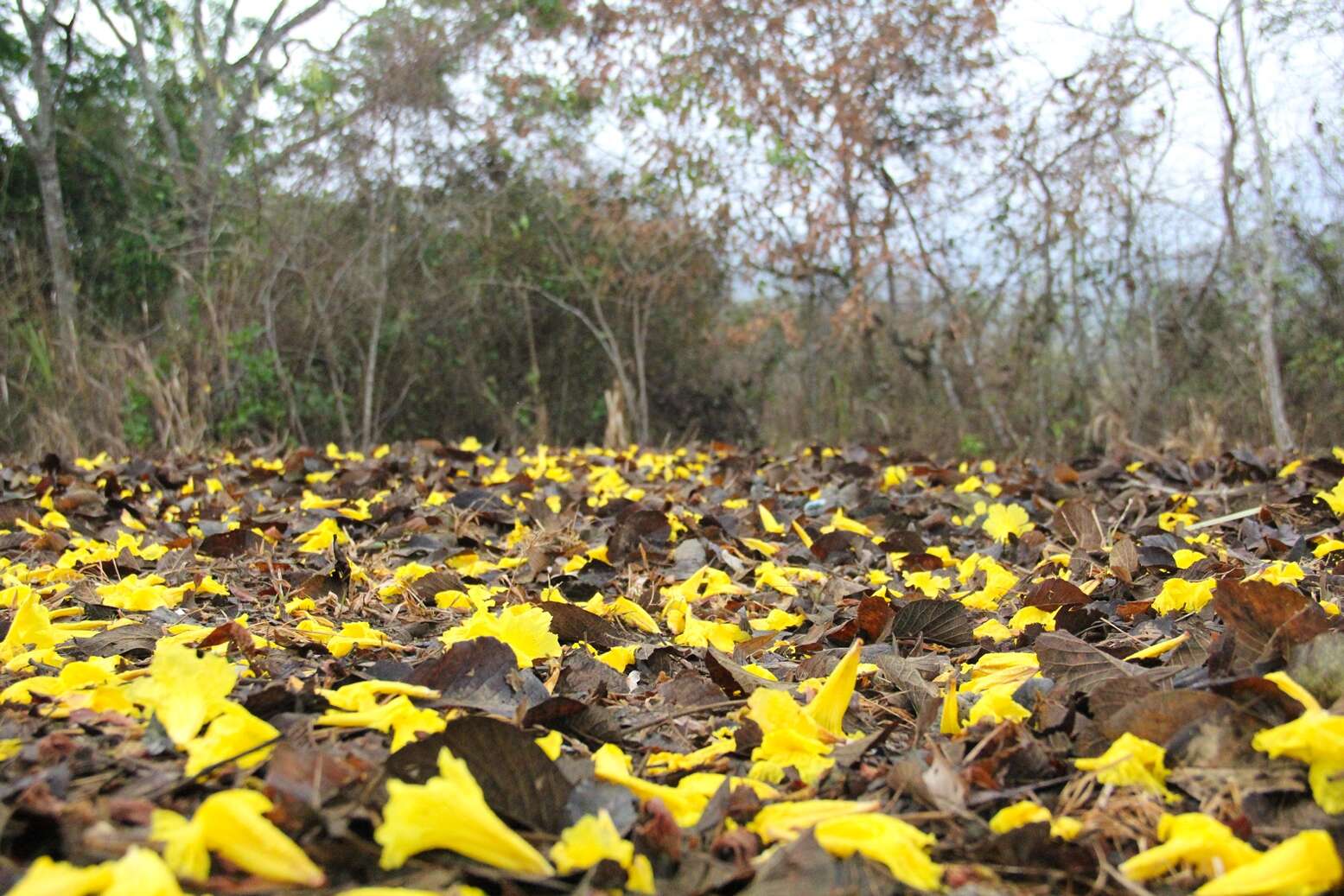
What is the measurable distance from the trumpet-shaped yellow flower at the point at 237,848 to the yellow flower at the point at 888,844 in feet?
1.36

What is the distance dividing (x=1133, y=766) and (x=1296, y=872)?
0.22 m

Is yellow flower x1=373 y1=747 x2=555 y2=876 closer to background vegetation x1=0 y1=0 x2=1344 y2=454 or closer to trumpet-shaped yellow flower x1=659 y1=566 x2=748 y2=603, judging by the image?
trumpet-shaped yellow flower x1=659 y1=566 x2=748 y2=603

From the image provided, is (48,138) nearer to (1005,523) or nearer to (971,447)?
(971,447)

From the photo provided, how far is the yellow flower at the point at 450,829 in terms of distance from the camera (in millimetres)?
774

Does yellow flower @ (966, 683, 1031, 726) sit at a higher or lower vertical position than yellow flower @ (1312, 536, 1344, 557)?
lower

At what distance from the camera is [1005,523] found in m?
2.60

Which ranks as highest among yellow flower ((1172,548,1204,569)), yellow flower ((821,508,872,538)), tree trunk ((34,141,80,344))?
tree trunk ((34,141,80,344))

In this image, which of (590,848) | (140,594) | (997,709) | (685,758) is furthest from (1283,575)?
Result: (140,594)

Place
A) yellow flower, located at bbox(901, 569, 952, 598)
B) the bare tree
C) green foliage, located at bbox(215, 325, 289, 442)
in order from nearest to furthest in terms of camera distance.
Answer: yellow flower, located at bbox(901, 569, 952, 598) < green foliage, located at bbox(215, 325, 289, 442) < the bare tree

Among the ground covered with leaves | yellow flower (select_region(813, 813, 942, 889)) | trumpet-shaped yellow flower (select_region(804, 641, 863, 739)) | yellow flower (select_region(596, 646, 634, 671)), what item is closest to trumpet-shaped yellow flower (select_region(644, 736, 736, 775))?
the ground covered with leaves

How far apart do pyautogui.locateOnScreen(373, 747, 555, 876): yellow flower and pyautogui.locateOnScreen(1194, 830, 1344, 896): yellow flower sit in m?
0.54

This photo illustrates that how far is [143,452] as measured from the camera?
5.67 m

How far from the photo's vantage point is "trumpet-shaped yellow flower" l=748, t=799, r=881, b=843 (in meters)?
0.90

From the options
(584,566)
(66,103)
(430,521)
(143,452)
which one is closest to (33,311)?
(143,452)
